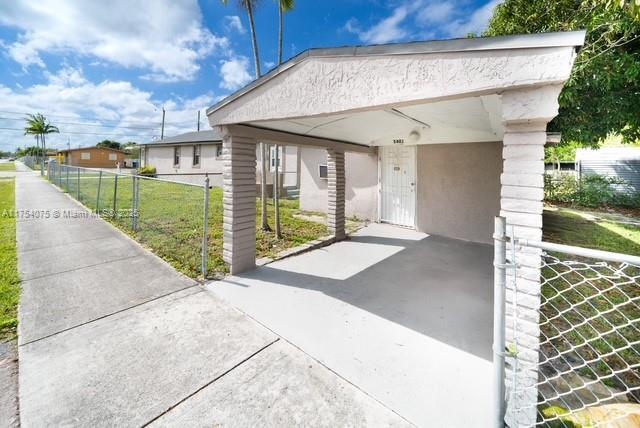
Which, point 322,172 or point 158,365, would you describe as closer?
point 158,365

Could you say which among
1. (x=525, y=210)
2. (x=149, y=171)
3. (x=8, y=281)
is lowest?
(x=8, y=281)

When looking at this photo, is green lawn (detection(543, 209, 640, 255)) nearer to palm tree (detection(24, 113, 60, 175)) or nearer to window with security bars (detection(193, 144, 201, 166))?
window with security bars (detection(193, 144, 201, 166))

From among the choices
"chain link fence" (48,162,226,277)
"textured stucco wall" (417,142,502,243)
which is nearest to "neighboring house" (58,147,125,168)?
"chain link fence" (48,162,226,277)

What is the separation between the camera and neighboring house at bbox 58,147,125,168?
3991 centimetres

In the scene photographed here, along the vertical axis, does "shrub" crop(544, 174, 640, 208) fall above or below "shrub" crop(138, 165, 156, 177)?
below

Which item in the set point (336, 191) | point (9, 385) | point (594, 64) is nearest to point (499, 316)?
point (9, 385)

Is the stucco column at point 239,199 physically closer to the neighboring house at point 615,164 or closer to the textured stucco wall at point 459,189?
the textured stucco wall at point 459,189

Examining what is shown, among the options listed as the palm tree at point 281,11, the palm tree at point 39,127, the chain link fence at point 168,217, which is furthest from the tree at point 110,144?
the palm tree at point 281,11

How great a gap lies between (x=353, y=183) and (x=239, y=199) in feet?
16.7

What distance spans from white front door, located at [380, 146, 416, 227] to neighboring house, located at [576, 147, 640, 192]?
1202 centimetres

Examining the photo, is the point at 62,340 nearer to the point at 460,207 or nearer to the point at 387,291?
the point at 387,291

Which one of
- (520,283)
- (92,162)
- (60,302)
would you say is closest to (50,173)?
(60,302)

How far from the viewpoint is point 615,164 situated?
13.1 metres

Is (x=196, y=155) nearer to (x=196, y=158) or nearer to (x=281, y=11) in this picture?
(x=196, y=158)
